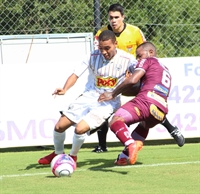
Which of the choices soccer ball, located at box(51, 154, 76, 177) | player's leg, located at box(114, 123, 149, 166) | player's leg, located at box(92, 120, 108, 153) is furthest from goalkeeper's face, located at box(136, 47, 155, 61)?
player's leg, located at box(92, 120, 108, 153)

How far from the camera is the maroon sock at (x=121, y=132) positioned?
7.44m

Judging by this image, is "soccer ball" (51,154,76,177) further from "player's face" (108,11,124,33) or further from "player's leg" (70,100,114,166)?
"player's face" (108,11,124,33)

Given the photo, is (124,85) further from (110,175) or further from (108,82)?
(110,175)

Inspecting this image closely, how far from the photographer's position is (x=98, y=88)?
8.09 metres

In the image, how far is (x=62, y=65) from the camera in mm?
10711

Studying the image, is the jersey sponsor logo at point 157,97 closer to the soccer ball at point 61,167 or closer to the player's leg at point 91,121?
the player's leg at point 91,121

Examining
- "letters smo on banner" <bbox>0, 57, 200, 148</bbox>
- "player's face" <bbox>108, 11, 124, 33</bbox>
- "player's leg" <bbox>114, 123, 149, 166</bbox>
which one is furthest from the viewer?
"letters smo on banner" <bbox>0, 57, 200, 148</bbox>

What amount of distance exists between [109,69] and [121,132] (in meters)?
0.93

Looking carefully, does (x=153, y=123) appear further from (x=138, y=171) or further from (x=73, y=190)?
(x=73, y=190)

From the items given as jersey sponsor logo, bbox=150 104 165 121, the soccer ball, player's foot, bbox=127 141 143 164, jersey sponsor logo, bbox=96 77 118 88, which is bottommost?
the soccer ball

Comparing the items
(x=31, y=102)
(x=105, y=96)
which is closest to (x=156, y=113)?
(x=105, y=96)

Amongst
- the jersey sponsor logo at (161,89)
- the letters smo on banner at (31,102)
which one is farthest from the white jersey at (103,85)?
the letters smo on banner at (31,102)

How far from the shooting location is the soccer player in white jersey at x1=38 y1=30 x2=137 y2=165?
7855 mm

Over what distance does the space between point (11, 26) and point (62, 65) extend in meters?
2.92
